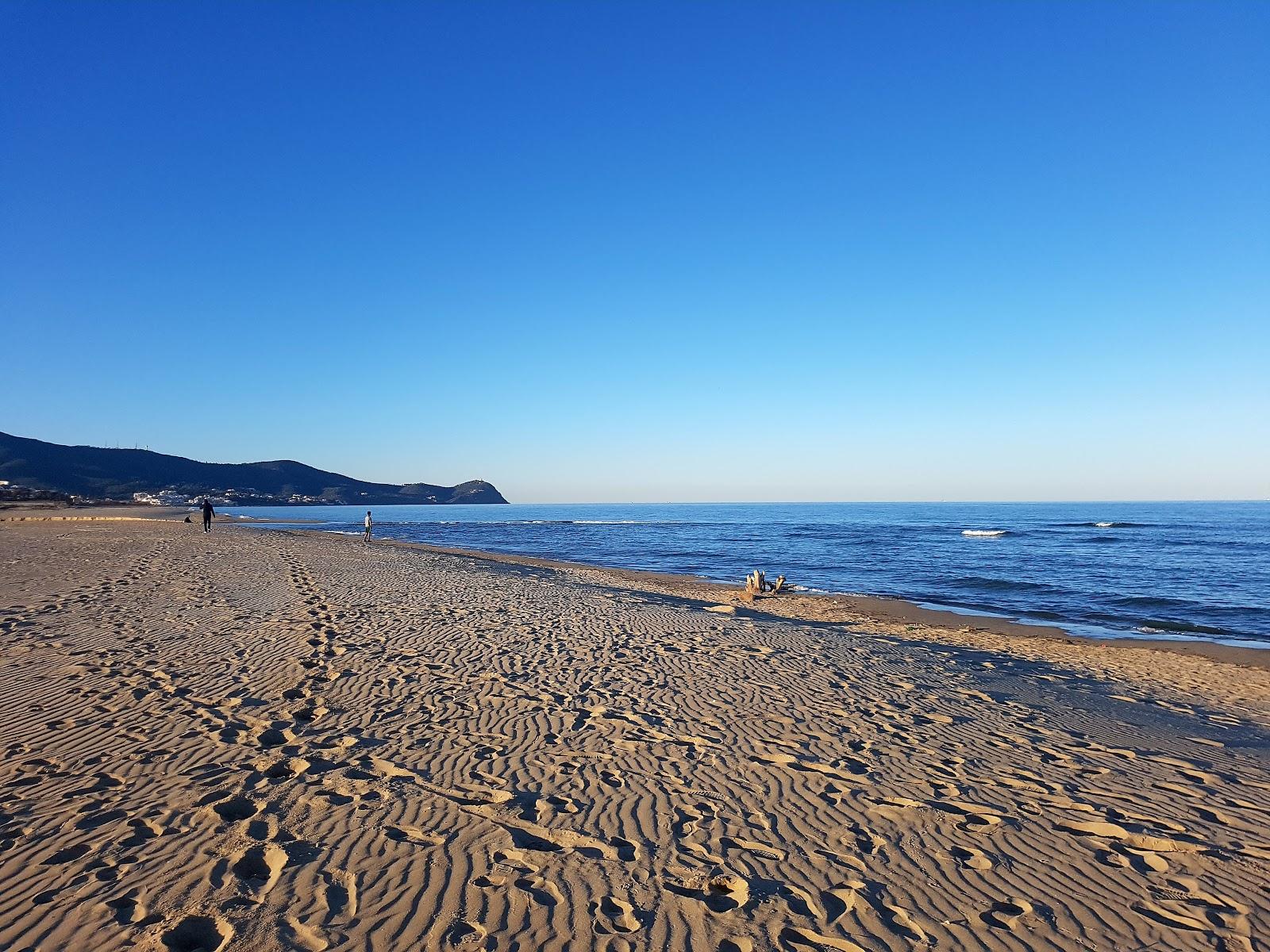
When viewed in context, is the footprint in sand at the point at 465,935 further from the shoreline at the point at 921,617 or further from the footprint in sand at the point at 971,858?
the shoreline at the point at 921,617

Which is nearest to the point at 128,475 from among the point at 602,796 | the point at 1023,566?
the point at 1023,566

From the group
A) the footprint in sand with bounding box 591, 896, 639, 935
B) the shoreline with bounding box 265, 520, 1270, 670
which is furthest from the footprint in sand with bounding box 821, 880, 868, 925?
the shoreline with bounding box 265, 520, 1270, 670

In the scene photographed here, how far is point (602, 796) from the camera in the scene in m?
5.40

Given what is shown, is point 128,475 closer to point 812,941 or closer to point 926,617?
point 926,617

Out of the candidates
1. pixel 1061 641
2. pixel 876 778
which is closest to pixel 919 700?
pixel 876 778

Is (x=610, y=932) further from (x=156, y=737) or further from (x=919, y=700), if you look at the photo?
(x=919, y=700)

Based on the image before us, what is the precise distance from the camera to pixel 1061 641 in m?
14.4

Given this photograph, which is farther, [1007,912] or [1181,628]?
[1181,628]

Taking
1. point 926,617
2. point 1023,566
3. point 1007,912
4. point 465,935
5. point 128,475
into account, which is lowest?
point 926,617

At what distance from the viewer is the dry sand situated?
380 centimetres

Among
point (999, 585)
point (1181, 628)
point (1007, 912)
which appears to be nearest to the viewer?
point (1007, 912)

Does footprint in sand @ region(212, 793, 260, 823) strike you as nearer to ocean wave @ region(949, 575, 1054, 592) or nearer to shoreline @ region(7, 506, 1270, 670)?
shoreline @ region(7, 506, 1270, 670)

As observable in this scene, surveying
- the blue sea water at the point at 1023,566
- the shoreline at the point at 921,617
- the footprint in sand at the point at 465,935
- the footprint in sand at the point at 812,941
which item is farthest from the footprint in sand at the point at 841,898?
the blue sea water at the point at 1023,566

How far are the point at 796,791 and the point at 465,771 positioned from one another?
2.84 metres
